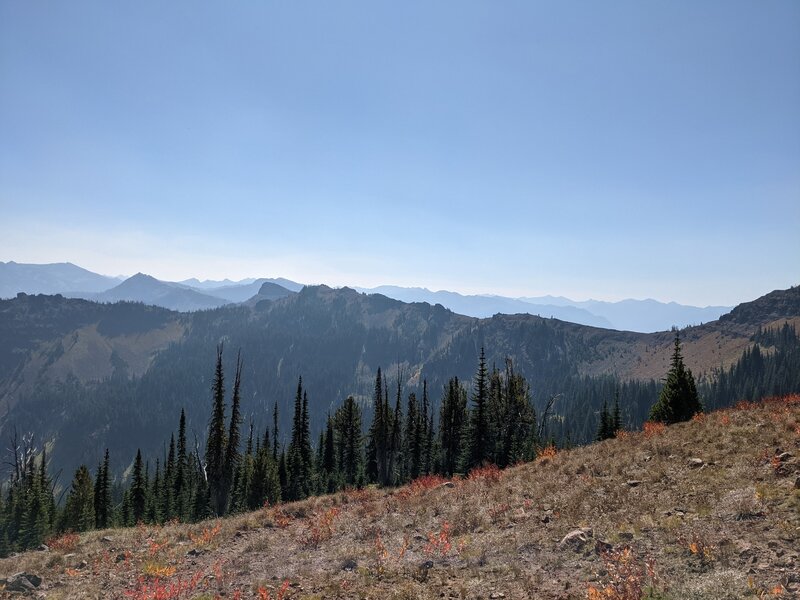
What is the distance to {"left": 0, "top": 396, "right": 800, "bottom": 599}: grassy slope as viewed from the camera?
34.3ft

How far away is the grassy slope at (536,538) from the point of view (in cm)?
1045

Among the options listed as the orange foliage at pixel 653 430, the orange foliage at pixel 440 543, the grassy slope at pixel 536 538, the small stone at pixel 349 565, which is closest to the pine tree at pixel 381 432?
the grassy slope at pixel 536 538

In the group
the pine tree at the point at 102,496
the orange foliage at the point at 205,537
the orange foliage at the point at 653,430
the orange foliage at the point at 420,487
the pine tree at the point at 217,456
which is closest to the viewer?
the orange foliage at the point at 205,537

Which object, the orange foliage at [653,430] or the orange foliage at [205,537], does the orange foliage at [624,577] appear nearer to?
the orange foliage at [653,430]

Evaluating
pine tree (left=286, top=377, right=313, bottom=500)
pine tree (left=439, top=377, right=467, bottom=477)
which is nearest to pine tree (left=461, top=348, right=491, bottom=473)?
pine tree (left=439, top=377, right=467, bottom=477)

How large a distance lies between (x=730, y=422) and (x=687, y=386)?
880 inches

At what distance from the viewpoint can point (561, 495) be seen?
17422 millimetres

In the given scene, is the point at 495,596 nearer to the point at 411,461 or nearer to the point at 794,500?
the point at 794,500

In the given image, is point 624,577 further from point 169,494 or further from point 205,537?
point 169,494

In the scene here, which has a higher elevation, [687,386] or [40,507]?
[687,386]

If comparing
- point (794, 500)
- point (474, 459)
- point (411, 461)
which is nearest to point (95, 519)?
point (411, 461)

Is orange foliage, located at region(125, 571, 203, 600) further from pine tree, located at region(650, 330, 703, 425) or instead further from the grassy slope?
pine tree, located at region(650, 330, 703, 425)

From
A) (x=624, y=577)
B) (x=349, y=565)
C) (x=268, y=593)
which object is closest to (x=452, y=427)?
(x=349, y=565)

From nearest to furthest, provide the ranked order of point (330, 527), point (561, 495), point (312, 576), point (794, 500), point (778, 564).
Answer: point (778, 564) < point (794, 500) < point (312, 576) < point (561, 495) < point (330, 527)
